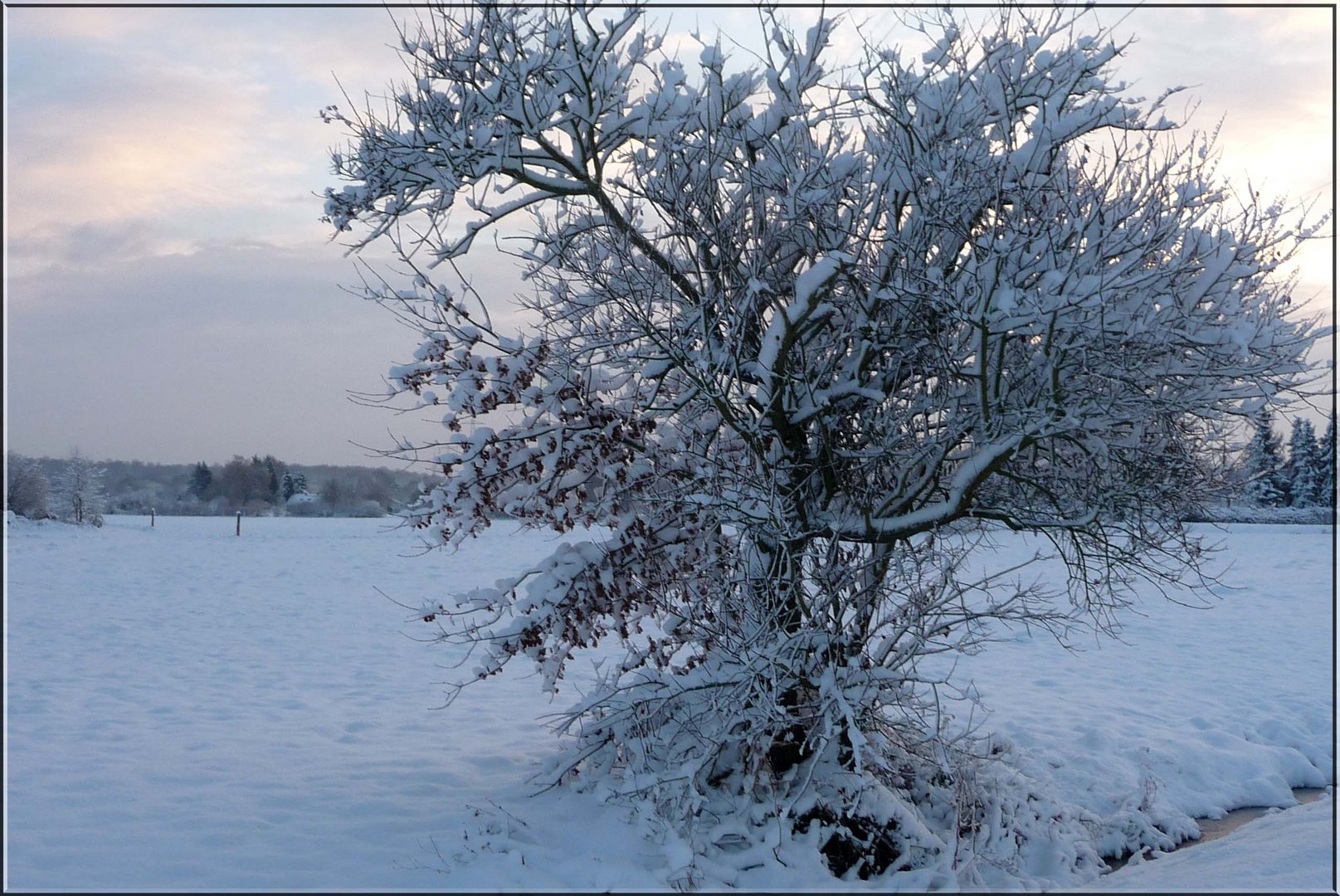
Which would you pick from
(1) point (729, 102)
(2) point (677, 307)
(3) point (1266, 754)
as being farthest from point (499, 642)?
(3) point (1266, 754)

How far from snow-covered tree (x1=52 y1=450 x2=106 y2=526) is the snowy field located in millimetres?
23633

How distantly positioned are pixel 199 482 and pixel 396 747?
7272 cm

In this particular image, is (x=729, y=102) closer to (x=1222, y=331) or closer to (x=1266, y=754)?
(x=1222, y=331)

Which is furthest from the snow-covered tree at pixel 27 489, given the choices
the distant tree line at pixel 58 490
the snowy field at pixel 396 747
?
the snowy field at pixel 396 747

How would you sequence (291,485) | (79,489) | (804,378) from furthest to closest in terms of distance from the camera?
(291,485) → (79,489) → (804,378)

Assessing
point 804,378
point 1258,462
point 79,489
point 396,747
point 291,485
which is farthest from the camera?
point 291,485

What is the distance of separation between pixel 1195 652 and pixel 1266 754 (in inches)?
226

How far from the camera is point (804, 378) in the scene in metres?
6.82

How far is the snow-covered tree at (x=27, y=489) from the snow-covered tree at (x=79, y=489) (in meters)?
1.30

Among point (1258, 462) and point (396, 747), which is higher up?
point (1258, 462)

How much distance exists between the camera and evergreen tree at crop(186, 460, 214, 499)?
7338 centimetres

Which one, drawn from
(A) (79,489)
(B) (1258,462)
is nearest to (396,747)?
(B) (1258,462)

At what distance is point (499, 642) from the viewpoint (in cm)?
731

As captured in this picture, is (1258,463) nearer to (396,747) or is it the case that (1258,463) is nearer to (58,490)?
(396,747)
